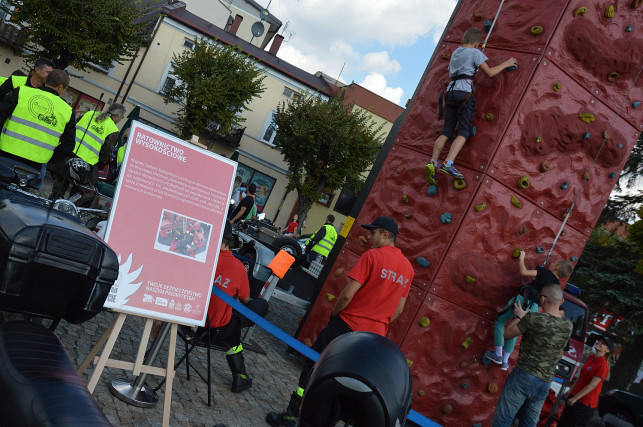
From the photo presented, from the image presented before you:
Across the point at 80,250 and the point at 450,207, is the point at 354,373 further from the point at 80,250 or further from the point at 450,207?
the point at 450,207

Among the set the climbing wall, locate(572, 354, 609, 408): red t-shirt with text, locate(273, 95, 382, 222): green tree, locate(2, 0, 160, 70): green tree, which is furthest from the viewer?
locate(273, 95, 382, 222): green tree

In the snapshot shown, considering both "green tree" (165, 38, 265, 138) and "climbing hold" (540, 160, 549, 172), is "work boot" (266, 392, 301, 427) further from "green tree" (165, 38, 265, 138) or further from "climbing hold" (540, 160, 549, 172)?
"green tree" (165, 38, 265, 138)

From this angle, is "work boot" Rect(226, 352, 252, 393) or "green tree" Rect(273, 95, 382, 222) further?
"green tree" Rect(273, 95, 382, 222)

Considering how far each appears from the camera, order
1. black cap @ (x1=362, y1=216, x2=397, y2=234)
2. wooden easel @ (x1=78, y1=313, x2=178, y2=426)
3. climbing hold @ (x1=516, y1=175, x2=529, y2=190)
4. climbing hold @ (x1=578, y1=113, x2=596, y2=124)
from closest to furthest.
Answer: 1. wooden easel @ (x1=78, y1=313, x2=178, y2=426)
2. black cap @ (x1=362, y1=216, x2=397, y2=234)
3. climbing hold @ (x1=516, y1=175, x2=529, y2=190)
4. climbing hold @ (x1=578, y1=113, x2=596, y2=124)

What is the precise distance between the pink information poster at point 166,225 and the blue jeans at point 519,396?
11.1 ft

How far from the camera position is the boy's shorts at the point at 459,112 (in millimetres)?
6777

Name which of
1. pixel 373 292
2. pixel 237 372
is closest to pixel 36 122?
pixel 237 372

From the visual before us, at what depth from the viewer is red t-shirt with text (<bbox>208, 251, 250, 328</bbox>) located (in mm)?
5320

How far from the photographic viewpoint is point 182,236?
13.9 ft

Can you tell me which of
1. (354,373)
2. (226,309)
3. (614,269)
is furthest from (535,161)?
(614,269)

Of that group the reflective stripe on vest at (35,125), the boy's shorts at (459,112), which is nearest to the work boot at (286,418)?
the reflective stripe on vest at (35,125)

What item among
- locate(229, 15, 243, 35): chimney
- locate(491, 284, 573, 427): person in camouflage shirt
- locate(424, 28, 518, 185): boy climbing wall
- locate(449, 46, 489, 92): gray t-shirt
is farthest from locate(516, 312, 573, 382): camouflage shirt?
locate(229, 15, 243, 35): chimney

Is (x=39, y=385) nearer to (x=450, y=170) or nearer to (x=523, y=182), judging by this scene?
(x=450, y=170)

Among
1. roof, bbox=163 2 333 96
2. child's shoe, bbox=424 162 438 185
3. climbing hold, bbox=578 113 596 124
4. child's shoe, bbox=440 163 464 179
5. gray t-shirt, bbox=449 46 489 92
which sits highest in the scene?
roof, bbox=163 2 333 96
